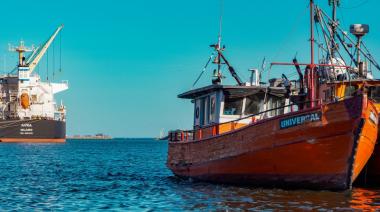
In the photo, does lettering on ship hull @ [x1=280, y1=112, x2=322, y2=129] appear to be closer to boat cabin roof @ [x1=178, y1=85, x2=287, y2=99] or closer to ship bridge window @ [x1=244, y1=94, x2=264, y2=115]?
boat cabin roof @ [x1=178, y1=85, x2=287, y2=99]

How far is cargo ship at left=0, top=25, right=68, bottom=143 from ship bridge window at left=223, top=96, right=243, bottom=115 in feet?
299

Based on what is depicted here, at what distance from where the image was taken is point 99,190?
2564cm

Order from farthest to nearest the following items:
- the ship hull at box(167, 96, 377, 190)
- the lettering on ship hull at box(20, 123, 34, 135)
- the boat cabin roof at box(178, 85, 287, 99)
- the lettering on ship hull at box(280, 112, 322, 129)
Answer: the lettering on ship hull at box(20, 123, 34, 135), the boat cabin roof at box(178, 85, 287, 99), the lettering on ship hull at box(280, 112, 322, 129), the ship hull at box(167, 96, 377, 190)

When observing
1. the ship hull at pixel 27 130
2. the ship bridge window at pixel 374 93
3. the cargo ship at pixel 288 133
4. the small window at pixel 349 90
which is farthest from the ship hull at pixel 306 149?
the ship hull at pixel 27 130

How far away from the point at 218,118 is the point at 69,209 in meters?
7.80

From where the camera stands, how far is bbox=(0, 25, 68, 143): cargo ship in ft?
369

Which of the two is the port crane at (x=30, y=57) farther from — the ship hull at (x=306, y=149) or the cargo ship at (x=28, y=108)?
the ship hull at (x=306, y=149)

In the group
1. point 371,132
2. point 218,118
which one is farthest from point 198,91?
point 371,132

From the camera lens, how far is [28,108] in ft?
389

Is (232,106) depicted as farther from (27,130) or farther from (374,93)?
(27,130)

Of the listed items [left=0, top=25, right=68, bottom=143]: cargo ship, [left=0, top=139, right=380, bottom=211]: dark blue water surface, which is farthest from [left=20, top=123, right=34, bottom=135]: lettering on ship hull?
[left=0, top=139, right=380, bottom=211]: dark blue water surface

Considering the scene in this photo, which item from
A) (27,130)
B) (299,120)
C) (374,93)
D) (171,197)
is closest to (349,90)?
(374,93)

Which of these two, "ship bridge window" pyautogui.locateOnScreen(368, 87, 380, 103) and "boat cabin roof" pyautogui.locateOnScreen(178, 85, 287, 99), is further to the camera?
"boat cabin roof" pyautogui.locateOnScreen(178, 85, 287, 99)

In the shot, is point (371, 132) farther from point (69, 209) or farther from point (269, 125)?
point (69, 209)
